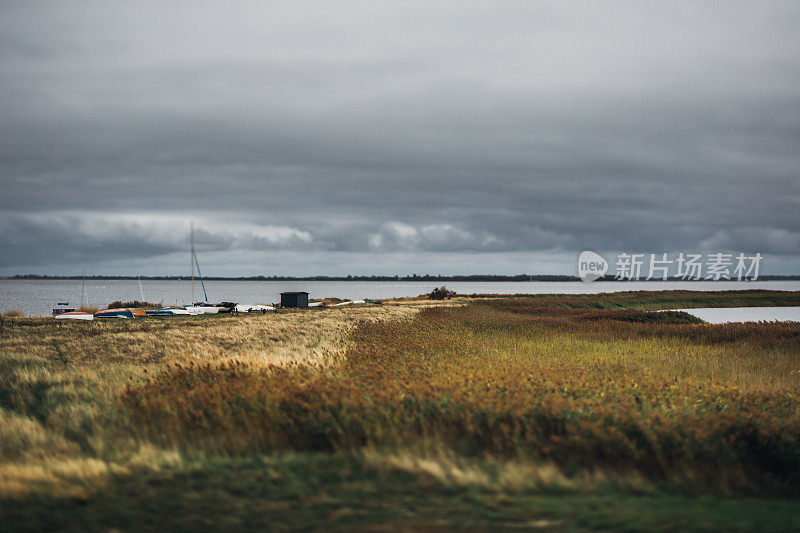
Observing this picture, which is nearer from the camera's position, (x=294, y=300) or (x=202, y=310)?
(x=202, y=310)

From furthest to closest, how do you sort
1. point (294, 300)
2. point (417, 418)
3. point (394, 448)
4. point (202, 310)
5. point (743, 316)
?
point (743, 316), point (294, 300), point (202, 310), point (417, 418), point (394, 448)

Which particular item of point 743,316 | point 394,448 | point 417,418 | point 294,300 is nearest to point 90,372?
point 417,418

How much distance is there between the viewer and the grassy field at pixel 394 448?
589cm

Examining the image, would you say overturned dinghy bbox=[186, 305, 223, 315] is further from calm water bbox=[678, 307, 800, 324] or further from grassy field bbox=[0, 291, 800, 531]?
calm water bbox=[678, 307, 800, 324]

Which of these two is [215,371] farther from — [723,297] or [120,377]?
[723,297]

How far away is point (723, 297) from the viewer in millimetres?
100500

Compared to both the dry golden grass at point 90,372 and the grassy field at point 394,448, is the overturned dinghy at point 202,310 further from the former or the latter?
the grassy field at point 394,448

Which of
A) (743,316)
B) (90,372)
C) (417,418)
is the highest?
(743,316)

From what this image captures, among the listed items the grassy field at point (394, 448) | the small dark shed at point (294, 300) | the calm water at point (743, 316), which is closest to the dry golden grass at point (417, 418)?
the grassy field at point (394, 448)

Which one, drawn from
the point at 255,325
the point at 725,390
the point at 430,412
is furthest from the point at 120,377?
the point at 725,390

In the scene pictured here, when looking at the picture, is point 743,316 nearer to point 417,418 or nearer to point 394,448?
point 417,418

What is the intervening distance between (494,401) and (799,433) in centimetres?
465

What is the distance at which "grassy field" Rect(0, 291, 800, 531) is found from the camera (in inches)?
232

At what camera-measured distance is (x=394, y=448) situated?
314 inches
